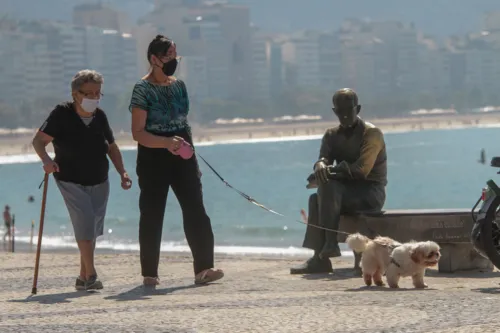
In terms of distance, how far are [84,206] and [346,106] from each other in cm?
217

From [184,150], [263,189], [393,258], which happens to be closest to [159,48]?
[184,150]

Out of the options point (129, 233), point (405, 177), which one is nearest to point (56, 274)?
Answer: point (129, 233)

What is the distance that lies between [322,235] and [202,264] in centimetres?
125

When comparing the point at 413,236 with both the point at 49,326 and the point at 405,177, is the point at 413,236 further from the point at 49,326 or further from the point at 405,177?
the point at 405,177

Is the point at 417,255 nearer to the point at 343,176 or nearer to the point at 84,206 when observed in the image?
the point at 343,176

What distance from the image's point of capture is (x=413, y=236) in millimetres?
10141

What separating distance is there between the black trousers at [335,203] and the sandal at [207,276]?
107cm

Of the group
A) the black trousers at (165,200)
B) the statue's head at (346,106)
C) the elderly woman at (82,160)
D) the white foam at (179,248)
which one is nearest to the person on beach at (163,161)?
the black trousers at (165,200)

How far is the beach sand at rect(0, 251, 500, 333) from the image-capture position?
6.43m

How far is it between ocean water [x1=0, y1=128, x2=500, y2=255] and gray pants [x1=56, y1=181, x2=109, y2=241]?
598cm

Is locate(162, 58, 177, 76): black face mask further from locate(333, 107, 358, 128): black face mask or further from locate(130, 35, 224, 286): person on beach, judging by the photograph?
locate(333, 107, 358, 128): black face mask

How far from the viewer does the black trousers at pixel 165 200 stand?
9016 millimetres

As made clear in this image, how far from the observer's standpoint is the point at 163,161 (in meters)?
9.01

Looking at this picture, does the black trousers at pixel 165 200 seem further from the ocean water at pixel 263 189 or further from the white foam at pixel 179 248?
the white foam at pixel 179 248
